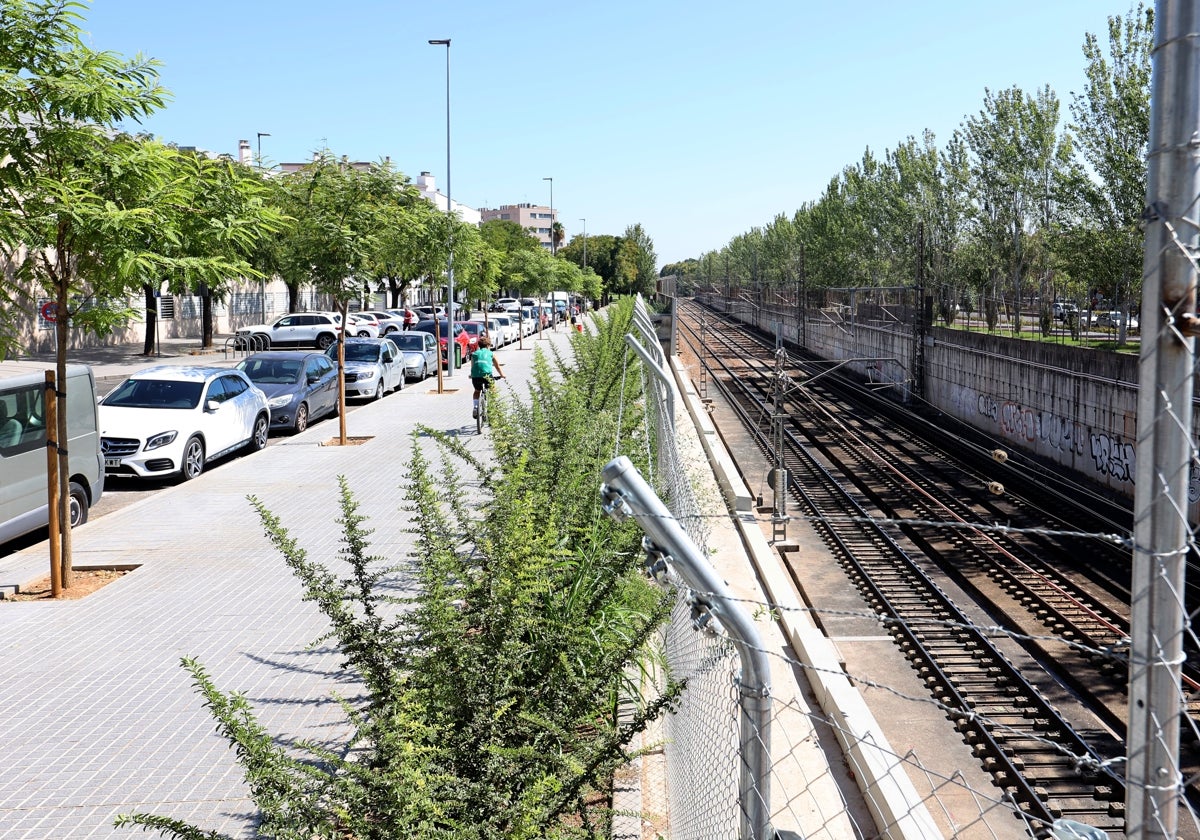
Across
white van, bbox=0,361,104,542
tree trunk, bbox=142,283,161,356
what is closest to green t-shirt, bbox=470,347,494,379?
white van, bbox=0,361,104,542

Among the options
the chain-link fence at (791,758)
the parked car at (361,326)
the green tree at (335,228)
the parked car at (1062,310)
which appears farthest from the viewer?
the parked car at (361,326)

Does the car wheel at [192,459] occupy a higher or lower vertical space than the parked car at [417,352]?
lower

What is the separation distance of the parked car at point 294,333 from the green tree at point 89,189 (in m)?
33.1

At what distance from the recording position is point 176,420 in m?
15.7

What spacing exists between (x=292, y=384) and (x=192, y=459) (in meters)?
5.29

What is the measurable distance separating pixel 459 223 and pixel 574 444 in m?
23.2

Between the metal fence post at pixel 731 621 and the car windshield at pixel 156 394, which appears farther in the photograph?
the car windshield at pixel 156 394

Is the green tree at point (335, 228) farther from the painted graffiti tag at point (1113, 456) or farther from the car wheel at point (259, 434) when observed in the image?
the painted graffiti tag at point (1113, 456)

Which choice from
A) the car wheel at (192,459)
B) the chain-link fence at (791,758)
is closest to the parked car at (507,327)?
the car wheel at (192,459)

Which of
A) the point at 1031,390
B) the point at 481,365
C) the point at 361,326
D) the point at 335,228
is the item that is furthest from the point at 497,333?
the point at 335,228

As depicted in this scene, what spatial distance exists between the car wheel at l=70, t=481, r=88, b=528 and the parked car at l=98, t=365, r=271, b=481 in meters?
3.25

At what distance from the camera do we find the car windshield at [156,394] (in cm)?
1605

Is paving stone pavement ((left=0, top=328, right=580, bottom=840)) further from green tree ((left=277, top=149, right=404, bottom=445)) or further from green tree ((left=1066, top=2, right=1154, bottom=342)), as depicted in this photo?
green tree ((left=1066, top=2, right=1154, bottom=342))

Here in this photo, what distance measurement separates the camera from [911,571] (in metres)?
15.9
